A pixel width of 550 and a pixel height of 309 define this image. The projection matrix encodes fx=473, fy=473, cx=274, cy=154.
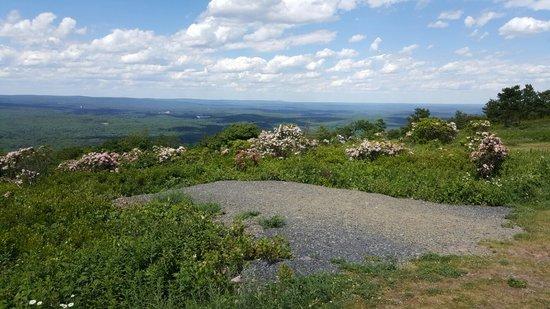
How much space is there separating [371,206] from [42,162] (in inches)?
596

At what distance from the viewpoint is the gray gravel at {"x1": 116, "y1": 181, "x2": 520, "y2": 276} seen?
30.4 ft

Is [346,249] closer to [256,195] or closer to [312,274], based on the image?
[312,274]

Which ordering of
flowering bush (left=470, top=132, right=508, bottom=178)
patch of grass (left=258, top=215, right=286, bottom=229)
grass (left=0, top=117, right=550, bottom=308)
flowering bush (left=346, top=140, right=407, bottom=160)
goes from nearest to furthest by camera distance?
grass (left=0, top=117, right=550, bottom=308) → patch of grass (left=258, top=215, right=286, bottom=229) → flowering bush (left=470, top=132, right=508, bottom=178) → flowering bush (left=346, top=140, right=407, bottom=160)

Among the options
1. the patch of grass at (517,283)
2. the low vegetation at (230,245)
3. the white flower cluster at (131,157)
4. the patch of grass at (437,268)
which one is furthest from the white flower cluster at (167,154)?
the patch of grass at (517,283)

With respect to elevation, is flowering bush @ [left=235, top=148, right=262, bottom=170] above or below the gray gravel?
above

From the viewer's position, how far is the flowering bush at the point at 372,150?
20438 mm

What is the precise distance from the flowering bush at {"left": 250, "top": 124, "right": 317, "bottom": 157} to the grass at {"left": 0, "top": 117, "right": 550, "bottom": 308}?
7.06m

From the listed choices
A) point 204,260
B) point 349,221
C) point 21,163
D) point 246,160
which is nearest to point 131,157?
point 21,163

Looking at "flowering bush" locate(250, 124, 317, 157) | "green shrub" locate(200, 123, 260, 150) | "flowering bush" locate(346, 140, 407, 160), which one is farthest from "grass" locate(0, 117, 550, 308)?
"green shrub" locate(200, 123, 260, 150)

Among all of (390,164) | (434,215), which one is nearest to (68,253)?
(434,215)

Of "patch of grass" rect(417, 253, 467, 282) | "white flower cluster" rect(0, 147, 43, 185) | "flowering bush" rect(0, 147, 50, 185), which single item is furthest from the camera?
"white flower cluster" rect(0, 147, 43, 185)

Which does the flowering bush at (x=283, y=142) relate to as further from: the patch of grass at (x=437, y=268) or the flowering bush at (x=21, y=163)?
the patch of grass at (x=437, y=268)

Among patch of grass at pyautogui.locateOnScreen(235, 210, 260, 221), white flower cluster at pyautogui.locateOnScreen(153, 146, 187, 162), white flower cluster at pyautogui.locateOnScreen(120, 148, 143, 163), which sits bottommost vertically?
white flower cluster at pyautogui.locateOnScreen(120, 148, 143, 163)

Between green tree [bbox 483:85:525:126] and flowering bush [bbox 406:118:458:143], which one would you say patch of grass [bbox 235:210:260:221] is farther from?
green tree [bbox 483:85:525:126]
